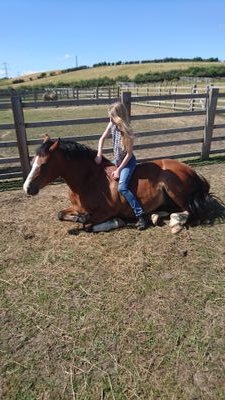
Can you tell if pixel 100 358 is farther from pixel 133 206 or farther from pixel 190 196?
pixel 190 196

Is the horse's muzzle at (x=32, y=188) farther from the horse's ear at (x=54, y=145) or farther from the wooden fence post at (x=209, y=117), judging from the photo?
the wooden fence post at (x=209, y=117)

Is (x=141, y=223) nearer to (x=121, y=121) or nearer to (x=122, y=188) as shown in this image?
(x=122, y=188)

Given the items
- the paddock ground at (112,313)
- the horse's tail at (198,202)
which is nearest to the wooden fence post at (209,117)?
the horse's tail at (198,202)

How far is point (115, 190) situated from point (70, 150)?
0.76 metres

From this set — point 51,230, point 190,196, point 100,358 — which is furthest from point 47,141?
point 100,358

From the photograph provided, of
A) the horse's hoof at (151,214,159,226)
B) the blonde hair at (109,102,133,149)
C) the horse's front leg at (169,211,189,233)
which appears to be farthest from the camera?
the horse's hoof at (151,214,159,226)

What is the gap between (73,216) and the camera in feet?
15.1

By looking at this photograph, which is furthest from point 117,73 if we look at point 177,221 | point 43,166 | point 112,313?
point 112,313

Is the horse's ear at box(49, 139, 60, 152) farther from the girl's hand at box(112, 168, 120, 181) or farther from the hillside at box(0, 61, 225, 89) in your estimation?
the hillside at box(0, 61, 225, 89)

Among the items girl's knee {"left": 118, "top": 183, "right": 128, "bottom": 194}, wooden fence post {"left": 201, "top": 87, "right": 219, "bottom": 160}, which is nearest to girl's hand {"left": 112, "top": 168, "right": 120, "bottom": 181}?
girl's knee {"left": 118, "top": 183, "right": 128, "bottom": 194}

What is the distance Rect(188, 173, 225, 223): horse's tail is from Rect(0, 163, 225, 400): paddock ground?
0.19 meters

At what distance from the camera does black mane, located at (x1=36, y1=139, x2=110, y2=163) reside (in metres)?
4.06

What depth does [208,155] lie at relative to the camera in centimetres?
822

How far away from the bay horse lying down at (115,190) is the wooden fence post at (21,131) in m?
2.32
